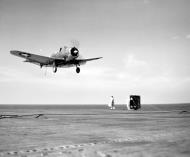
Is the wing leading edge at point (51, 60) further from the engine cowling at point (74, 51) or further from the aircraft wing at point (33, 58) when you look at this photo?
the engine cowling at point (74, 51)

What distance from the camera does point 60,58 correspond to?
39938 mm

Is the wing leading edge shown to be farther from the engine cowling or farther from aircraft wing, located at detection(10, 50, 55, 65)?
the engine cowling

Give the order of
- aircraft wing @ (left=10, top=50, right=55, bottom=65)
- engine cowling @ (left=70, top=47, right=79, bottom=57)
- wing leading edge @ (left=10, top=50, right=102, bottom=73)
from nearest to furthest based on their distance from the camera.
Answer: engine cowling @ (left=70, top=47, right=79, bottom=57) < aircraft wing @ (left=10, top=50, right=55, bottom=65) < wing leading edge @ (left=10, top=50, right=102, bottom=73)

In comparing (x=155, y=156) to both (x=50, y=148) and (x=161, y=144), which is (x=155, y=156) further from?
(x=50, y=148)

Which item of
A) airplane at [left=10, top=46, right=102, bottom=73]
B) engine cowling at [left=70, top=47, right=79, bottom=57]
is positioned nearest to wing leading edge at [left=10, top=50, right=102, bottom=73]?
airplane at [left=10, top=46, right=102, bottom=73]

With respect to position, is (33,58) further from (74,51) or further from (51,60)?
(74,51)

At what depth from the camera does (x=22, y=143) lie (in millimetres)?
9477

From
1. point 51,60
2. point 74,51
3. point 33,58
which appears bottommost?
point 51,60

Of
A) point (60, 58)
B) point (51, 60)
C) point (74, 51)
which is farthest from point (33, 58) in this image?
point (74, 51)

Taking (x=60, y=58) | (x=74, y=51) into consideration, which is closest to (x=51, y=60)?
(x=60, y=58)

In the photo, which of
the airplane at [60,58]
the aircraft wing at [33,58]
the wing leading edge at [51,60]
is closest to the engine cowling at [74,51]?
the airplane at [60,58]

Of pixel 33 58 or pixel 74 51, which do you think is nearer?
pixel 74 51

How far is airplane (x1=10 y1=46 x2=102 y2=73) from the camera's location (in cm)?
3833

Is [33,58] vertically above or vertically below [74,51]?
below
